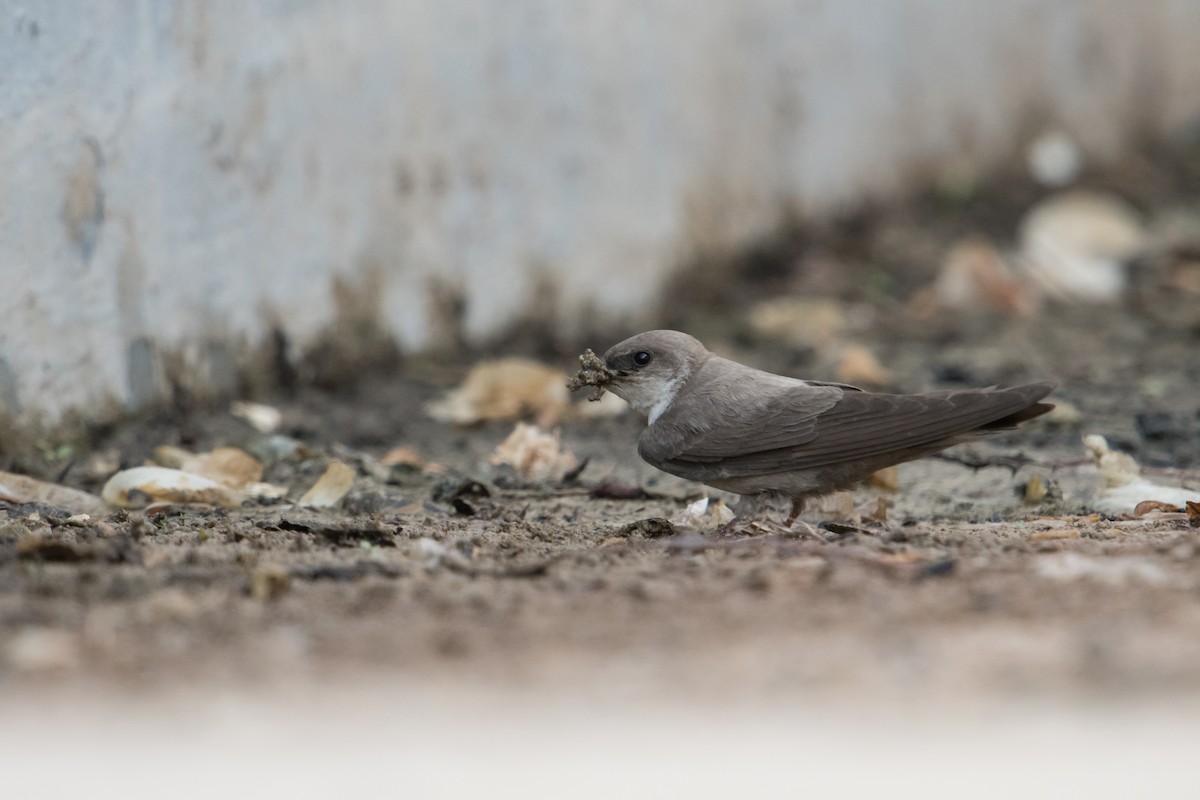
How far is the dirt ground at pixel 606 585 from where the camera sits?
2.46m

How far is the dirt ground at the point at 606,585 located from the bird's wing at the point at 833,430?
9.3 inches

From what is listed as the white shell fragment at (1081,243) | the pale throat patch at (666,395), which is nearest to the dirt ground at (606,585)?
the pale throat patch at (666,395)

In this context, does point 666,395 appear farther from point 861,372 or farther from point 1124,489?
point 861,372

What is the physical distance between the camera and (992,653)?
251cm

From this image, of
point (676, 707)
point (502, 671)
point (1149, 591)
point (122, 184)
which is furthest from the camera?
point (122, 184)

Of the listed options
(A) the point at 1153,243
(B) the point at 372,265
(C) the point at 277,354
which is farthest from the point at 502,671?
(A) the point at 1153,243

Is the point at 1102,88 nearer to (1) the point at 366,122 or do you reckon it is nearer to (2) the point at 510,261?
(2) the point at 510,261

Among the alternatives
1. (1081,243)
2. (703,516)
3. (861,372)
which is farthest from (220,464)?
(1081,243)

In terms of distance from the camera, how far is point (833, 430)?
13.4 ft

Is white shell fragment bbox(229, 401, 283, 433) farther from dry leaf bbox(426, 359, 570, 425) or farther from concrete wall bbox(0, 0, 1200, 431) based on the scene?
dry leaf bbox(426, 359, 570, 425)

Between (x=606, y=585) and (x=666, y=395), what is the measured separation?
4.93 feet

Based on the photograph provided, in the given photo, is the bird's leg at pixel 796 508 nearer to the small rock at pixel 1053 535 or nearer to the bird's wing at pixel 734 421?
the bird's wing at pixel 734 421

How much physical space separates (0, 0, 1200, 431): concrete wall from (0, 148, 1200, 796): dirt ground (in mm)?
572

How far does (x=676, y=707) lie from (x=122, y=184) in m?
3.57
